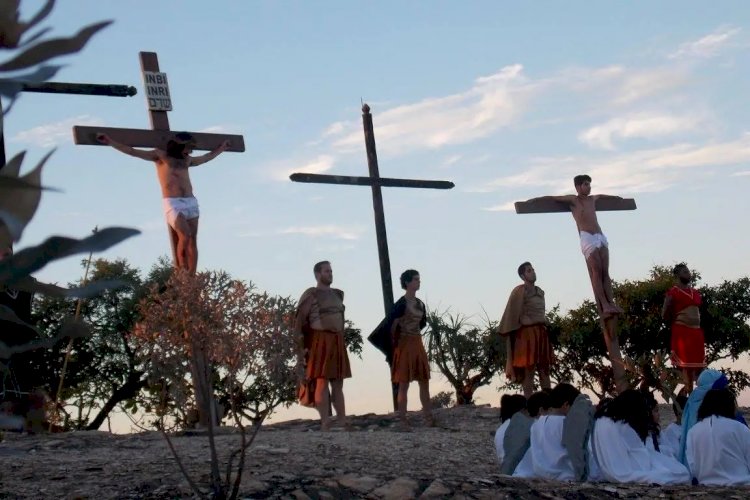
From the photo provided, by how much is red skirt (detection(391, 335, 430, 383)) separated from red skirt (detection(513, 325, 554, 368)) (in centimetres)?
155

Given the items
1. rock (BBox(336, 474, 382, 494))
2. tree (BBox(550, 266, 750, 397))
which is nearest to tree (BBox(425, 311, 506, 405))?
tree (BBox(550, 266, 750, 397))

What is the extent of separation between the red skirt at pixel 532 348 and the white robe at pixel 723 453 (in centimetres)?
492

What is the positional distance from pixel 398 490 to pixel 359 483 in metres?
0.27

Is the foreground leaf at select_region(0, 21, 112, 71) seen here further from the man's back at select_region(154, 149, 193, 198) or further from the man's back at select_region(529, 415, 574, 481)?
the man's back at select_region(154, 149, 193, 198)

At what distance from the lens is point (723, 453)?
30.3 ft

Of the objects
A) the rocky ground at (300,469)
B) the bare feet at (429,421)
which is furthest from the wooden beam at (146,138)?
the bare feet at (429,421)

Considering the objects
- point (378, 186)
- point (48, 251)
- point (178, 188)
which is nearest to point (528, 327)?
point (378, 186)

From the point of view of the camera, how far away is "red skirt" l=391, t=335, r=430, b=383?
13.2 metres

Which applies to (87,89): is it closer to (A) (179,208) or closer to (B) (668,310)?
(A) (179,208)

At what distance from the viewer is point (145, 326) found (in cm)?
710

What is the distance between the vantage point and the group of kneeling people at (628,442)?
30.5 feet

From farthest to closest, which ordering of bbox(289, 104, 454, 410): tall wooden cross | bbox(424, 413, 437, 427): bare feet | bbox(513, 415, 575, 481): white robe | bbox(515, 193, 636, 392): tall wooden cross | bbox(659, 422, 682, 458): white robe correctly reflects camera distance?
1. bbox(289, 104, 454, 410): tall wooden cross
2. bbox(515, 193, 636, 392): tall wooden cross
3. bbox(424, 413, 437, 427): bare feet
4. bbox(659, 422, 682, 458): white robe
5. bbox(513, 415, 575, 481): white robe

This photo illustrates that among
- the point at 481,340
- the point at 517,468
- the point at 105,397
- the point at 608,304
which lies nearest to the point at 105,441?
the point at 517,468

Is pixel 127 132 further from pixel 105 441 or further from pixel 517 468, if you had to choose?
pixel 517 468
